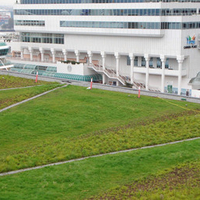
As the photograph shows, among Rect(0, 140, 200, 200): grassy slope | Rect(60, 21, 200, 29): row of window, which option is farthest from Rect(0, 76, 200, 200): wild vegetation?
Rect(60, 21, 200, 29): row of window

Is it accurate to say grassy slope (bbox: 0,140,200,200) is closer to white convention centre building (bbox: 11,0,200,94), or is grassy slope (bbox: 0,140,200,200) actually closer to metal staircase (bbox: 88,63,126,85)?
→ white convention centre building (bbox: 11,0,200,94)

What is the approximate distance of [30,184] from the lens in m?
28.5

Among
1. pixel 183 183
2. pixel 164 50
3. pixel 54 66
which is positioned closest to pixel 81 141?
pixel 183 183

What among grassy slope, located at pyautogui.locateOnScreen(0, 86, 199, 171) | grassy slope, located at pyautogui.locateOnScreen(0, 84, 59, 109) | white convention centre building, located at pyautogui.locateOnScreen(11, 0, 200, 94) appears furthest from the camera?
white convention centre building, located at pyautogui.locateOnScreen(11, 0, 200, 94)

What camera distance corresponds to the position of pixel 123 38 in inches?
2719

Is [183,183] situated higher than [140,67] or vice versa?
[140,67]

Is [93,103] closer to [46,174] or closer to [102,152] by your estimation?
[102,152]

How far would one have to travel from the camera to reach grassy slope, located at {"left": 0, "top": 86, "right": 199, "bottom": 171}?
114ft

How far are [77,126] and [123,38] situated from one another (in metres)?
30.3

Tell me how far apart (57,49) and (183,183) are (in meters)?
57.3

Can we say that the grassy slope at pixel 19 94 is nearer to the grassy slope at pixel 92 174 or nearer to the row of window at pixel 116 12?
the row of window at pixel 116 12

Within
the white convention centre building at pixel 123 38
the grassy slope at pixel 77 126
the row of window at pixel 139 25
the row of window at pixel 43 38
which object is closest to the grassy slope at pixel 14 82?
the grassy slope at pixel 77 126

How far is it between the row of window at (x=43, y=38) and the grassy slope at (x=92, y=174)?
50.0 m

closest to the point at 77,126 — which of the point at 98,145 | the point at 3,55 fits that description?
the point at 98,145
